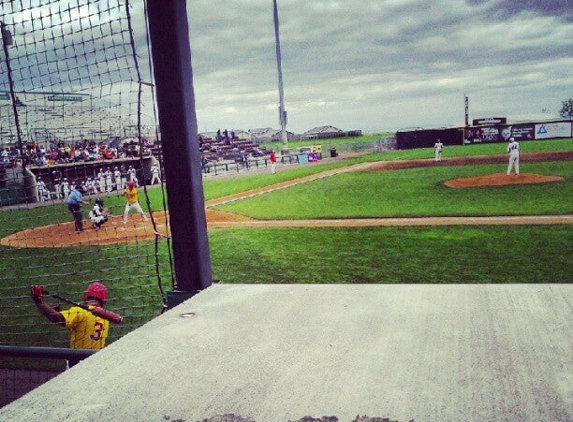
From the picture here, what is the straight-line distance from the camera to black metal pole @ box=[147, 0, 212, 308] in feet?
6.78

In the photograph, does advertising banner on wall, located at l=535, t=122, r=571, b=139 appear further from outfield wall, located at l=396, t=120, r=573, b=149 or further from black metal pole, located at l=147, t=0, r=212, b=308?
black metal pole, located at l=147, t=0, r=212, b=308

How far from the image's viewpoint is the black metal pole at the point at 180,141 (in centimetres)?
207

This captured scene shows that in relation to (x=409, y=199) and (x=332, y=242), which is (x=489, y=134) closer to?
(x=409, y=199)

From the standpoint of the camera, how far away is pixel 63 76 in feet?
10.6

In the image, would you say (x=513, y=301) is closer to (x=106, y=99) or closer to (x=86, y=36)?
(x=106, y=99)

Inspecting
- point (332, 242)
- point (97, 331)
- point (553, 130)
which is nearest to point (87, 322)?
point (97, 331)

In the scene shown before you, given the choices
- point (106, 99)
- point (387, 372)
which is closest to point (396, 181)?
point (106, 99)

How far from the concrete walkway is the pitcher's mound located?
710 inches

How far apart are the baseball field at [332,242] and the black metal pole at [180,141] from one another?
495 mm

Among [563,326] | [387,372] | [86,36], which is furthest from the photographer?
[86,36]

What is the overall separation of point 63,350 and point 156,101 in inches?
45.5

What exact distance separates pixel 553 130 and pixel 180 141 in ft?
161

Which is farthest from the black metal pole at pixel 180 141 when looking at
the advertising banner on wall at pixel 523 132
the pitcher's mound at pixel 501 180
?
the advertising banner on wall at pixel 523 132

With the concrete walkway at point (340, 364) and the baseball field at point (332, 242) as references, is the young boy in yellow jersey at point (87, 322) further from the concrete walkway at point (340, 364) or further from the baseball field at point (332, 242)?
the concrete walkway at point (340, 364)
